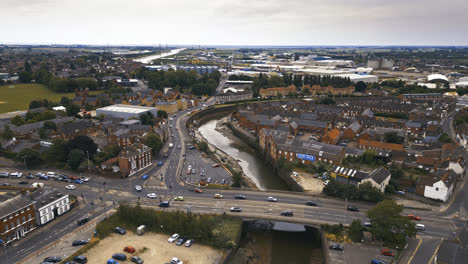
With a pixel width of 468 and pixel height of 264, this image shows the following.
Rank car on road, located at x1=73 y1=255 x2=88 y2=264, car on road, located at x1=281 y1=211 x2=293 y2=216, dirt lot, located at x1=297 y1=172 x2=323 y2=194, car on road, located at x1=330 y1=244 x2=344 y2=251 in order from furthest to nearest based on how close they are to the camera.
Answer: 1. dirt lot, located at x1=297 y1=172 x2=323 y2=194
2. car on road, located at x1=281 y1=211 x2=293 y2=216
3. car on road, located at x1=330 y1=244 x2=344 y2=251
4. car on road, located at x1=73 y1=255 x2=88 y2=264

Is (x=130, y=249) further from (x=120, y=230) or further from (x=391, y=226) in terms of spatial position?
(x=391, y=226)

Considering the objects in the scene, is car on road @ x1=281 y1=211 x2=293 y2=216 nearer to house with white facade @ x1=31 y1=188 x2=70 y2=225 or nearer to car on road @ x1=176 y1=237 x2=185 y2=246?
car on road @ x1=176 y1=237 x2=185 y2=246

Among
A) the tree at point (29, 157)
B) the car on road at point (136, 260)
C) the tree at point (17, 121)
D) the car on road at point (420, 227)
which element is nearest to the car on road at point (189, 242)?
the car on road at point (136, 260)

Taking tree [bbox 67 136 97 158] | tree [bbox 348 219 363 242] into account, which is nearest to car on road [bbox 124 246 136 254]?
tree [bbox 348 219 363 242]

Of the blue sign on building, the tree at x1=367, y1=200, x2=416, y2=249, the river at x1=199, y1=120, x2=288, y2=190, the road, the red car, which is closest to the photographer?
the red car

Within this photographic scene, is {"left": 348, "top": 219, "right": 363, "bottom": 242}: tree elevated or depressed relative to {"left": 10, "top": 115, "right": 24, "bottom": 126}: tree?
depressed

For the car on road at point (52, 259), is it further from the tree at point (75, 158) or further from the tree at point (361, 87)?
the tree at point (361, 87)

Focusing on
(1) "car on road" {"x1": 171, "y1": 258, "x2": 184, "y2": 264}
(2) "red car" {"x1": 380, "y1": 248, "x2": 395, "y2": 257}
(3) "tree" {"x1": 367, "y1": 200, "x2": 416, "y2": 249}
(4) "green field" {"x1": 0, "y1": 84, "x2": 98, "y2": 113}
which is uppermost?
(4) "green field" {"x1": 0, "y1": 84, "x2": 98, "y2": 113}

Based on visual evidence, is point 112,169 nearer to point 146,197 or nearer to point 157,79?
point 146,197
